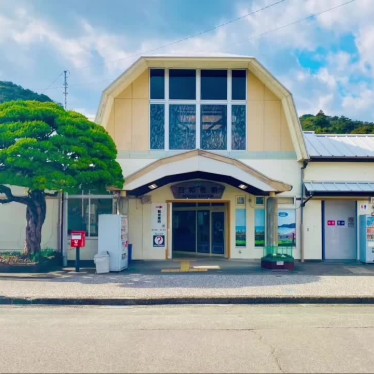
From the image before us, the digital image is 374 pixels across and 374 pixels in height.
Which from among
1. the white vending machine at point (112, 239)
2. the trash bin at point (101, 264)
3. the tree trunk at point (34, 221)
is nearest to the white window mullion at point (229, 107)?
the white vending machine at point (112, 239)

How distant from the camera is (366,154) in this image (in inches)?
683

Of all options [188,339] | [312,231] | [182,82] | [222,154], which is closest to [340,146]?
[312,231]

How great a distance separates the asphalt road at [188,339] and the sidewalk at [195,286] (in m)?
0.50

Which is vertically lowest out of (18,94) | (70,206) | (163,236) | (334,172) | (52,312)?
(52,312)

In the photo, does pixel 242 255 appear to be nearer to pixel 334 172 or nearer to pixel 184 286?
pixel 334 172

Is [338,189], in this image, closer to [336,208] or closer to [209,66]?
[336,208]

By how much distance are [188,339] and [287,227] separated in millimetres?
10963

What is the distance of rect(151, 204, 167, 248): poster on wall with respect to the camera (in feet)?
56.3

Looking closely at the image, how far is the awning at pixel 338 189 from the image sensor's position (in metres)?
16.2

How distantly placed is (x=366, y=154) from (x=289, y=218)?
3.98 m

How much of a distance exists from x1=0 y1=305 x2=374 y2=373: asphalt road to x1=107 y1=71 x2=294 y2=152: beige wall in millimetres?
8921

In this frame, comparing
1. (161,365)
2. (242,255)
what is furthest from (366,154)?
(161,365)

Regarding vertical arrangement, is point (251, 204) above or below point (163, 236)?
above

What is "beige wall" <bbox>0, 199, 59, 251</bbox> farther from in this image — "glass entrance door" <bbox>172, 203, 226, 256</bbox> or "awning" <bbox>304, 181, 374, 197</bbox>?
"awning" <bbox>304, 181, 374, 197</bbox>
